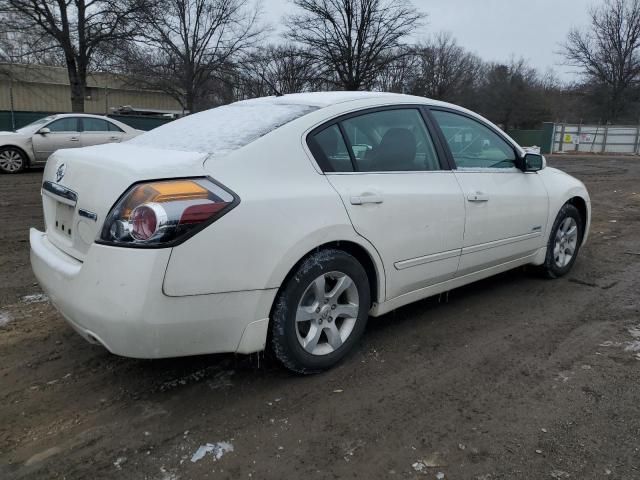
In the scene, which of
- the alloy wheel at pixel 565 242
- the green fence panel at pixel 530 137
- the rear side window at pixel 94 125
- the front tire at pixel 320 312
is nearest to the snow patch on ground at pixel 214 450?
the front tire at pixel 320 312

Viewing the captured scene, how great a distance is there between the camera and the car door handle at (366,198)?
296cm

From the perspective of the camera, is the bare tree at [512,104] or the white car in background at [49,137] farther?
the bare tree at [512,104]

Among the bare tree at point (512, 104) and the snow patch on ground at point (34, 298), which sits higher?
the bare tree at point (512, 104)

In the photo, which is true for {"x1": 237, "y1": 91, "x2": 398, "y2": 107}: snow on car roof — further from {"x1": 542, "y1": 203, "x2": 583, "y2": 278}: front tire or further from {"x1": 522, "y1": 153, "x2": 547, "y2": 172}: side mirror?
{"x1": 542, "y1": 203, "x2": 583, "y2": 278}: front tire

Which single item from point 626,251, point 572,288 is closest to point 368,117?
point 572,288

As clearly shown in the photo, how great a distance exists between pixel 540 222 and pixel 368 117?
6.49 ft

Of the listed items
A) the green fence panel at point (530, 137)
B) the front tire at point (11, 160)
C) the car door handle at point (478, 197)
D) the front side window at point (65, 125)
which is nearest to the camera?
the car door handle at point (478, 197)

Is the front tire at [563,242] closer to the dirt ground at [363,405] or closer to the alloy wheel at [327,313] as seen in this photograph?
the dirt ground at [363,405]

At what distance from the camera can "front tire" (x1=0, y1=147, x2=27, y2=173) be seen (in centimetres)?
1254

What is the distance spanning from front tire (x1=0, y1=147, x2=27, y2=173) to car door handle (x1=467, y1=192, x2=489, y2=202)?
12.4 meters

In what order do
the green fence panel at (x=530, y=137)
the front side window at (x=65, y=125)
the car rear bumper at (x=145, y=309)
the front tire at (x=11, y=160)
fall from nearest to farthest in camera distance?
1. the car rear bumper at (x=145, y=309)
2. the front tire at (x=11, y=160)
3. the front side window at (x=65, y=125)
4. the green fence panel at (x=530, y=137)

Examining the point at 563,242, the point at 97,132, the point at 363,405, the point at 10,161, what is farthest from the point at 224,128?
the point at 97,132

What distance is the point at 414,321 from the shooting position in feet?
12.7

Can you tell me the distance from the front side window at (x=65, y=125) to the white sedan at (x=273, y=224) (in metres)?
11.3
